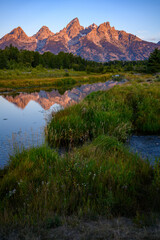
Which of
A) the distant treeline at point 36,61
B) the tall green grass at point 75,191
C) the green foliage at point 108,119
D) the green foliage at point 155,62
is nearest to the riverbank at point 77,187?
the tall green grass at point 75,191

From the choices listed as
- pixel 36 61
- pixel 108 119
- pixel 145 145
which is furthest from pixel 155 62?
pixel 36 61

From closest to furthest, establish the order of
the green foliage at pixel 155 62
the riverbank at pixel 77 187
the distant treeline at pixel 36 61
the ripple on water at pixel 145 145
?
the riverbank at pixel 77 187 → the ripple on water at pixel 145 145 → the green foliage at pixel 155 62 → the distant treeline at pixel 36 61

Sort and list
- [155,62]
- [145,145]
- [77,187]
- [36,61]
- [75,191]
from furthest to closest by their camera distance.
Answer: [36,61]
[155,62]
[145,145]
[77,187]
[75,191]

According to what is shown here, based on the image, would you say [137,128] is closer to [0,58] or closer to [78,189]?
[78,189]

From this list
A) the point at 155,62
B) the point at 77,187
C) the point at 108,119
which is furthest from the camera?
the point at 155,62

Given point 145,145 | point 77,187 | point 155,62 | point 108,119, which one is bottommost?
point 145,145

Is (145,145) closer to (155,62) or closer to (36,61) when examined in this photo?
(155,62)

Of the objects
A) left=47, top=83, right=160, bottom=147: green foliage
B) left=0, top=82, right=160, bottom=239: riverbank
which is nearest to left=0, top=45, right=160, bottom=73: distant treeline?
left=47, top=83, right=160, bottom=147: green foliage

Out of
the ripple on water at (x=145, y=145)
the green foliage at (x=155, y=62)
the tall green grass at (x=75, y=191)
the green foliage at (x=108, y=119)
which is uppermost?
the green foliage at (x=155, y=62)

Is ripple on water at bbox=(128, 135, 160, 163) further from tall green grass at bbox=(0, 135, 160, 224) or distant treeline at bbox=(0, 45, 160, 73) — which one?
distant treeline at bbox=(0, 45, 160, 73)

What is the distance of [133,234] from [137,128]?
9427 mm

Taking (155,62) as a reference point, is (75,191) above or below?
below

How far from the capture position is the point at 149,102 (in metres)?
14.4

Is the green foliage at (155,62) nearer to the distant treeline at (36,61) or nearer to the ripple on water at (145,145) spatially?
the distant treeline at (36,61)
